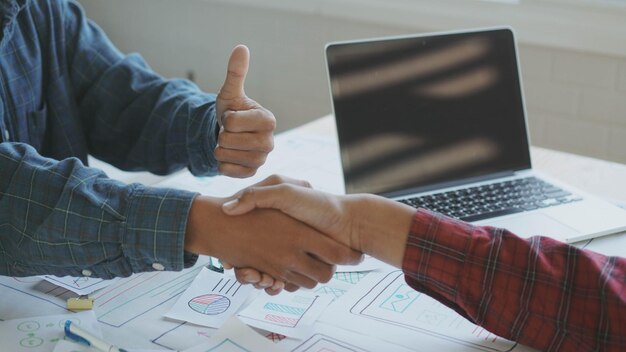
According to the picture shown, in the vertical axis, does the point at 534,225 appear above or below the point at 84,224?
below

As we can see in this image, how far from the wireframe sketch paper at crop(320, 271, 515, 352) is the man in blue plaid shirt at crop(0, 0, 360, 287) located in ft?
0.20

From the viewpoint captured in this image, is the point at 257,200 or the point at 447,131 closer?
the point at 257,200

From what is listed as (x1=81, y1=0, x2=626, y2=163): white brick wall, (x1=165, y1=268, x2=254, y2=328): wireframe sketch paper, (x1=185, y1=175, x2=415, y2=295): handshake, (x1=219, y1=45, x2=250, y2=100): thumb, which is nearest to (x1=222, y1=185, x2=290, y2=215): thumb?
(x1=185, y1=175, x2=415, y2=295): handshake

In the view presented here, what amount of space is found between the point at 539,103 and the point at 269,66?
33.3 inches

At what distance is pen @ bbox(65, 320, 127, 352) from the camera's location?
83 centimetres

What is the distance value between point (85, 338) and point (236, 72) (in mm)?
488

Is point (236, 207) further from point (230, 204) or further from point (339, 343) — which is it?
point (339, 343)

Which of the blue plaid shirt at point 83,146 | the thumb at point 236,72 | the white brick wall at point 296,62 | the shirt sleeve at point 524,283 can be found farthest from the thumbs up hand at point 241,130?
the white brick wall at point 296,62

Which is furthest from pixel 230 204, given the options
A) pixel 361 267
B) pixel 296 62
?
pixel 296 62

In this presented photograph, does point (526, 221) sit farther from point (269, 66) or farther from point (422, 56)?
point (269, 66)

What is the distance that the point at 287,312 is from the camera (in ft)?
3.09

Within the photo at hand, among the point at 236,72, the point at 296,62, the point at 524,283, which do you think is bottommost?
the point at 296,62

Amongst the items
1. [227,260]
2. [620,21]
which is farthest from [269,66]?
[227,260]

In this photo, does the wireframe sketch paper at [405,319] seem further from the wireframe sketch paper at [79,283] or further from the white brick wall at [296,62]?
the white brick wall at [296,62]
